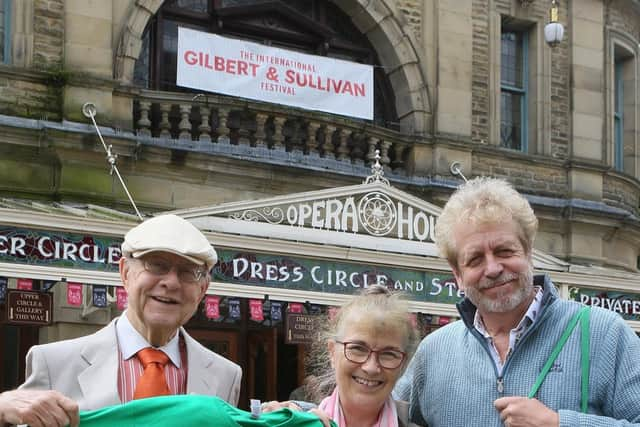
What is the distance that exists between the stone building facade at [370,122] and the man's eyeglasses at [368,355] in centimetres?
878

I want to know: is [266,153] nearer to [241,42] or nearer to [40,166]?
[241,42]

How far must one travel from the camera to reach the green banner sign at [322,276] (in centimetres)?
1030

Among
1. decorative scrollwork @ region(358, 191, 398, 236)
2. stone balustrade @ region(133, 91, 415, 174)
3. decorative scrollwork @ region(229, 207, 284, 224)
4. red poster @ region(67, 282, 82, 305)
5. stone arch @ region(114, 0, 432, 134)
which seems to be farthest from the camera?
stone arch @ region(114, 0, 432, 134)

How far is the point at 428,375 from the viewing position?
4191mm

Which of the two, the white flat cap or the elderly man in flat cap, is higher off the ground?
the white flat cap

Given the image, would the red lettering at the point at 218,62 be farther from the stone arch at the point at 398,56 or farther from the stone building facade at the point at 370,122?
the stone arch at the point at 398,56

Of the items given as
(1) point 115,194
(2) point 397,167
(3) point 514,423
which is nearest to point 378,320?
(3) point 514,423

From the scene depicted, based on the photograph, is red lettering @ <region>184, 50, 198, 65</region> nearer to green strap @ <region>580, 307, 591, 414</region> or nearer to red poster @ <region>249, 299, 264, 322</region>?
red poster @ <region>249, 299, 264, 322</region>

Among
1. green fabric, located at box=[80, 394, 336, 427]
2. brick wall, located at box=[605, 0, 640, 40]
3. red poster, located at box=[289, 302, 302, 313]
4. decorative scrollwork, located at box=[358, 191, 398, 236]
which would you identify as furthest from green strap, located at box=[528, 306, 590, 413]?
brick wall, located at box=[605, 0, 640, 40]

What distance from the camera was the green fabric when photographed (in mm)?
3562

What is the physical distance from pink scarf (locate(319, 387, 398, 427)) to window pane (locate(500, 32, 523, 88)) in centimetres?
1433

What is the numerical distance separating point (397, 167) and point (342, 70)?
158cm

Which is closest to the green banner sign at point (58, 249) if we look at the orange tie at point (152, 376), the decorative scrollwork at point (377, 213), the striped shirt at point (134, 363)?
the decorative scrollwork at point (377, 213)

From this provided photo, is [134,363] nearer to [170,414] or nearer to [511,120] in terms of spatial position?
[170,414]
